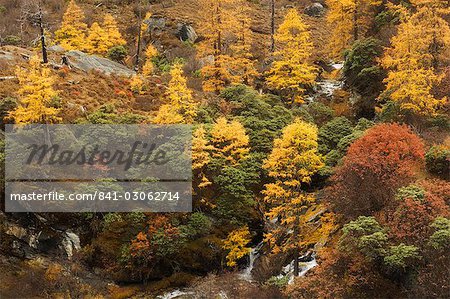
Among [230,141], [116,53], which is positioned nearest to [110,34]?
[116,53]

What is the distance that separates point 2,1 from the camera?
6762cm

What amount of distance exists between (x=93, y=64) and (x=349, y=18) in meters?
26.9

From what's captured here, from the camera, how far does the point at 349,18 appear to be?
1861 inches

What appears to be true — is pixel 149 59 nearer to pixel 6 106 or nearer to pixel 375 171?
pixel 6 106

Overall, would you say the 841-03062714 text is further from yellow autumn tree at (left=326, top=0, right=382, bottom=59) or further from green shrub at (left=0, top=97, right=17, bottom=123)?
yellow autumn tree at (left=326, top=0, right=382, bottom=59)

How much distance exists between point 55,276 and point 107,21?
35805 millimetres

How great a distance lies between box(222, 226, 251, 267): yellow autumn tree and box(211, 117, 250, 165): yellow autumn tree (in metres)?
4.57

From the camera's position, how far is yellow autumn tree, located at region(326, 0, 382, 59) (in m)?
46.0

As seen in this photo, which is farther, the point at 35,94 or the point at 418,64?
the point at 418,64

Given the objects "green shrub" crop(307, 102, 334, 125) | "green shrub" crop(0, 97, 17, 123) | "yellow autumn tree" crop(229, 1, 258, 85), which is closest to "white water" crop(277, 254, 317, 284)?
"green shrub" crop(307, 102, 334, 125)

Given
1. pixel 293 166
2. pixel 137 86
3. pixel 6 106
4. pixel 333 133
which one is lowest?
pixel 293 166

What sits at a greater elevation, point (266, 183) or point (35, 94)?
point (35, 94)

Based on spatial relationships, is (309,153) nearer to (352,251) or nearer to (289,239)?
(289,239)

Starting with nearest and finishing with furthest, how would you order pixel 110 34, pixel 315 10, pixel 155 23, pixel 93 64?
pixel 93 64, pixel 110 34, pixel 155 23, pixel 315 10
